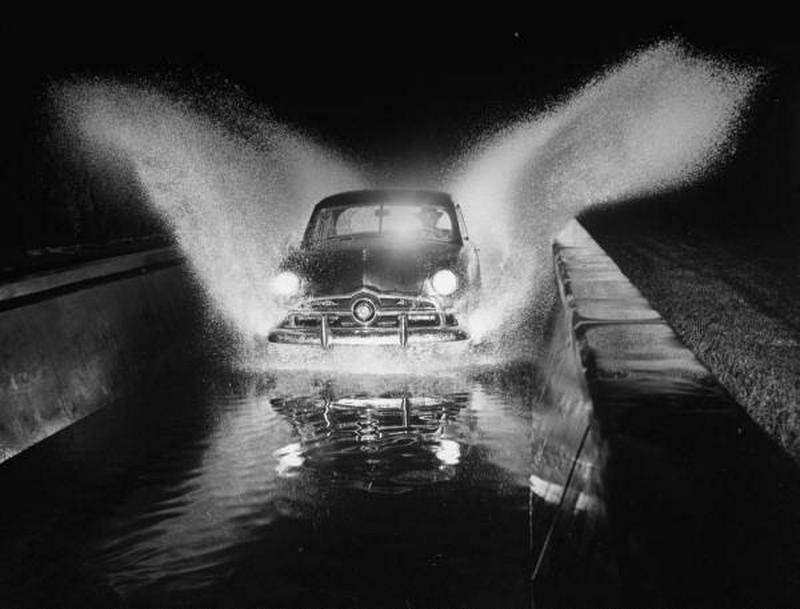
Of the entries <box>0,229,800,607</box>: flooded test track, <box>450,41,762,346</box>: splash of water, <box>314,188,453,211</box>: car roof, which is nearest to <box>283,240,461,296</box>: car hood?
<box>450,41,762,346</box>: splash of water

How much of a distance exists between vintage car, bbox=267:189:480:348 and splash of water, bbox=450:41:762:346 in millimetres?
518

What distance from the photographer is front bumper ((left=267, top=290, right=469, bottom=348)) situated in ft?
26.4

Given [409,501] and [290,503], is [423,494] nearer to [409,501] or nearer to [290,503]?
[409,501]

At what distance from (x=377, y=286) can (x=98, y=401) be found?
2618 mm

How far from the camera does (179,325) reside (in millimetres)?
9219

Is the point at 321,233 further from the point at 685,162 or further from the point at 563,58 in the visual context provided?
the point at 563,58

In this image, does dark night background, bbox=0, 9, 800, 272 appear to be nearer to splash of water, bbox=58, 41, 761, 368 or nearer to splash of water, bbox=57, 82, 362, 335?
splash of water, bbox=57, 82, 362, 335

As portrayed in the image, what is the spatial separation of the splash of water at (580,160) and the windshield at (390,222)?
103cm

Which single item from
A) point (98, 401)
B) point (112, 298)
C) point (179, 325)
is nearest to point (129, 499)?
point (98, 401)

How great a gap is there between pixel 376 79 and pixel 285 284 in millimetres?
47824

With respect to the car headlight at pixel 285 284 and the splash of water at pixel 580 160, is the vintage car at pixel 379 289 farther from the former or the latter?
the splash of water at pixel 580 160

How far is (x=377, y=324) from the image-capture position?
8.13 meters

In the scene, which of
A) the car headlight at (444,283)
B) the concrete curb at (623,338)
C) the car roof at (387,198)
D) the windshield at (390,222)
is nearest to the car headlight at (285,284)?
the car headlight at (444,283)

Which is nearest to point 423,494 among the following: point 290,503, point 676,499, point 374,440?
point 290,503
